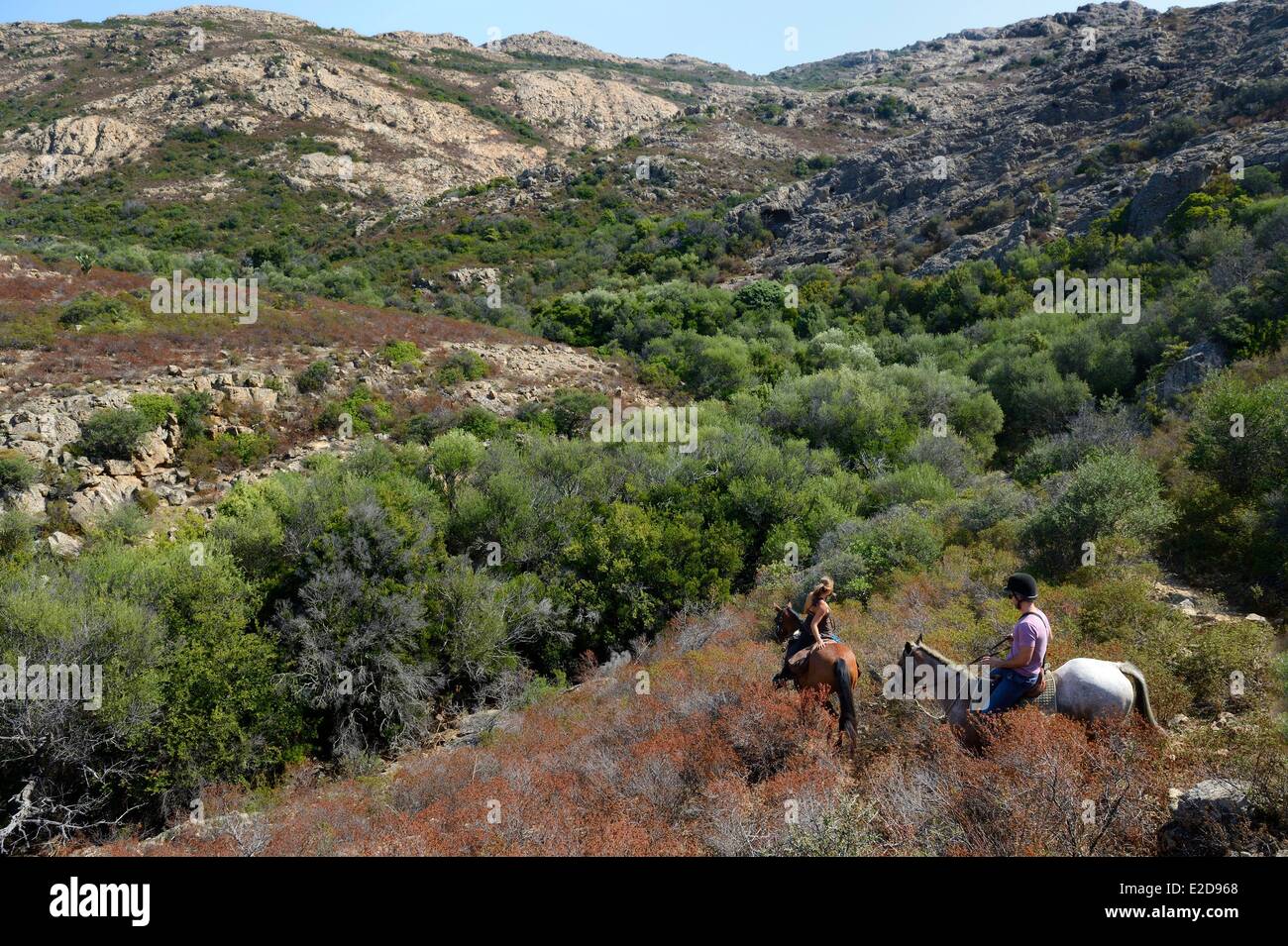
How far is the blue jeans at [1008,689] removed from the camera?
5066 millimetres

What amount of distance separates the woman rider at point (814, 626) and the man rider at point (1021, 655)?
5.20 feet

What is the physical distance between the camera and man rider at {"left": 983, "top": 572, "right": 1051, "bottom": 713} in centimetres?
477

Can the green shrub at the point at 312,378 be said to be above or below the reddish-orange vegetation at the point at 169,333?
below

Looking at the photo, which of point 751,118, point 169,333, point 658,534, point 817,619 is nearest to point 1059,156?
point 751,118

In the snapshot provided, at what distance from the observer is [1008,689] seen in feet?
16.8

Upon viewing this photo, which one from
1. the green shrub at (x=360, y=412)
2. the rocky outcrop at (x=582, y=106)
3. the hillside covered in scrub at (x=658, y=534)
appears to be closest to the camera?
the hillside covered in scrub at (x=658, y=534)

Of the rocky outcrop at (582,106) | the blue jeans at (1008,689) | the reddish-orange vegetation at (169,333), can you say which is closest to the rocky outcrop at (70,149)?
the rocky outcrop at (582,106)

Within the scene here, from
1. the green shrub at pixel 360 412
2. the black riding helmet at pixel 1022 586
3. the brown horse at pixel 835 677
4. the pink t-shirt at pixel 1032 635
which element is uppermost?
the green shrub at pixel 360 412

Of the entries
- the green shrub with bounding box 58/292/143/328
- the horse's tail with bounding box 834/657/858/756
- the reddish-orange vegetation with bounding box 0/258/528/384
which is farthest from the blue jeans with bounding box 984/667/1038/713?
the green shrub with bounding box 58/292/143/328

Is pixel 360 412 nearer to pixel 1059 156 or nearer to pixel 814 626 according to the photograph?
pixel 814 626

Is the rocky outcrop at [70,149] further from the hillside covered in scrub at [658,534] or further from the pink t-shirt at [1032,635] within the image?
the pink t-shirt at [1032,635]

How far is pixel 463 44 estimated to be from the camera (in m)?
93.5

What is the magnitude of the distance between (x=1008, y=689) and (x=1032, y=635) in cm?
61

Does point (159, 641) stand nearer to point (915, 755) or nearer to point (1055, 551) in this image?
point (915, 755)
